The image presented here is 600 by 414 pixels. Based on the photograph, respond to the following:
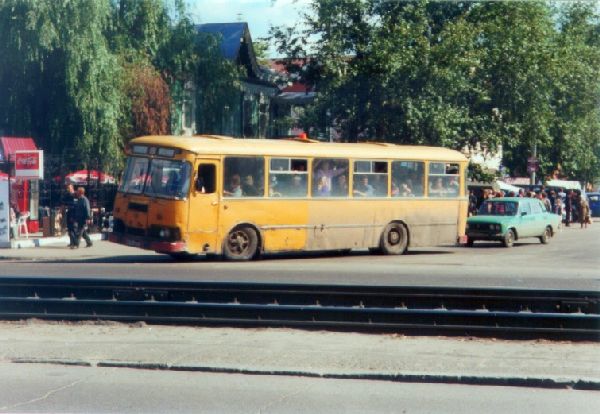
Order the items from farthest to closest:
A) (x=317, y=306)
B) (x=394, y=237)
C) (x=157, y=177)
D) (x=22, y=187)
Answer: (x=22, y=187)
(x=394, y=237)
(x=157, y=177)
(x=317, y=306)

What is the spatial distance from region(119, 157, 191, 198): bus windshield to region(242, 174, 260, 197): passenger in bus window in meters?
1.57

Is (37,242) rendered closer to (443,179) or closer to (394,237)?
(394,237)

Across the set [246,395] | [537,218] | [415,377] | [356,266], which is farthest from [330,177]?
[246,395]

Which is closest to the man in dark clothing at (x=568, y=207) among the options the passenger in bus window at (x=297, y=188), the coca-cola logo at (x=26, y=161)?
the passenger in bus window at (x=297, y=188)

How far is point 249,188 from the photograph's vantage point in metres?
24.1

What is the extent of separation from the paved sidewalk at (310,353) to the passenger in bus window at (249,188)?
11.1 metres

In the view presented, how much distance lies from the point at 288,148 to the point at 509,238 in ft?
32.6

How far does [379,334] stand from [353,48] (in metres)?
28.4

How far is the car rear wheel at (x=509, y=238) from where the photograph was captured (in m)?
31.5

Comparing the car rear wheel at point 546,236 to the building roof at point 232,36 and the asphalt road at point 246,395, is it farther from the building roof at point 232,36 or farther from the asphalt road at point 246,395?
the asphalt road at point 246,395

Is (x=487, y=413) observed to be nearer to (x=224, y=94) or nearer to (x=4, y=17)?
(x=4, y=17)

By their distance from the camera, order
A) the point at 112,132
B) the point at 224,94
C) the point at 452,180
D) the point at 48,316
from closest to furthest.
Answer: the point at 48,316, the point at 452,180, the point at 112,132, the point at 224,94

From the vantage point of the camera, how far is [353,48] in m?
39.9

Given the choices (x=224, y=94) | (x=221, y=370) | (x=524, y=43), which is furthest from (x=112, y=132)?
(x=221, y=370)
